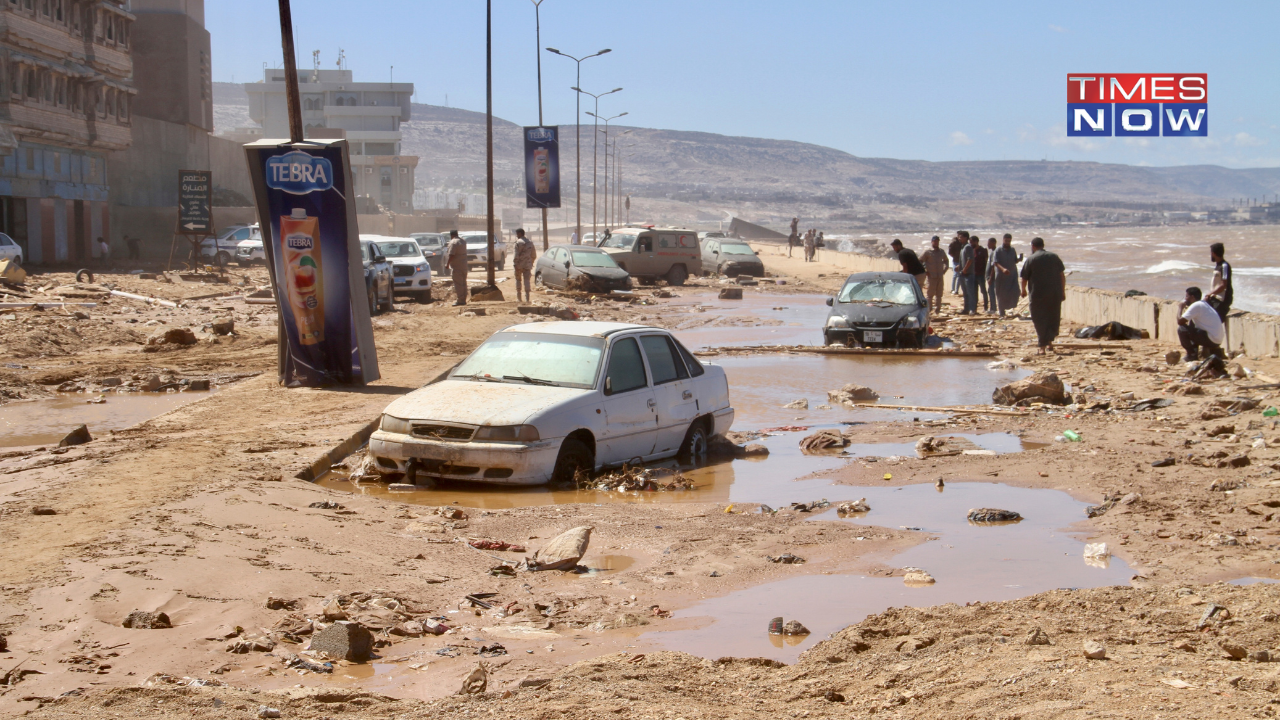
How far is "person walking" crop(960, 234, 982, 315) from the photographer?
2575cm

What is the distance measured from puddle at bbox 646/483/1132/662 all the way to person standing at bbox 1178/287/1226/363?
7707mm

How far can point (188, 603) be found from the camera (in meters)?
5.40

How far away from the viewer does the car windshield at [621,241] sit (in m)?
38.5

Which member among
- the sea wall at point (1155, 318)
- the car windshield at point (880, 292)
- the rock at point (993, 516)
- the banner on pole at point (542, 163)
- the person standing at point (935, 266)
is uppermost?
the banner on pole at point (542, 163)

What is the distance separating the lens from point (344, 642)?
499 centimetres

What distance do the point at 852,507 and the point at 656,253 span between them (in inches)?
1197

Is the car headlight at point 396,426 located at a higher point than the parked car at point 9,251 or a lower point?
lower

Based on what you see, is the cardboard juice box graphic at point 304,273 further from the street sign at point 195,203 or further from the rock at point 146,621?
the street sign at point 195,203

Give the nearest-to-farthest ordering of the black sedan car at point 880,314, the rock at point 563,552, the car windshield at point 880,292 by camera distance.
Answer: the rock at point 563,552 → the black sedan car at point 880,314 → the car windshield at point 880,292

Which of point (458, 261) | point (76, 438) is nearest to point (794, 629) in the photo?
point (76, 438)

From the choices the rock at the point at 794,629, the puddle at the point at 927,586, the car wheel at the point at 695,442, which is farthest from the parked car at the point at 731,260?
the rock at the point at 794,629

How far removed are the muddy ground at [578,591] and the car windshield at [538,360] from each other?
1.40 metres

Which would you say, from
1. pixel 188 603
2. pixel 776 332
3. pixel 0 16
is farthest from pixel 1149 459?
pixel 0 16

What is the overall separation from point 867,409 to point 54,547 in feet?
30.9
